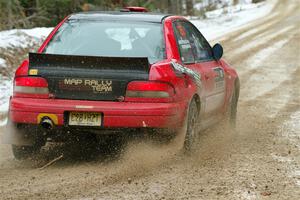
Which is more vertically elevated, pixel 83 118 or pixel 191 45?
pixel 191 45

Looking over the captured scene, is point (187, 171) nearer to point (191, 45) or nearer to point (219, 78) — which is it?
point (191, 45)

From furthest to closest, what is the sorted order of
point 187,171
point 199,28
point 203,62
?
point 199,28, point 203,62, point 187,171

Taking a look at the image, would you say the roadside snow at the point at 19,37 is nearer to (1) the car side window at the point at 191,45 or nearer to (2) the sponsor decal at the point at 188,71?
(1) the car side window at the point at 191,45

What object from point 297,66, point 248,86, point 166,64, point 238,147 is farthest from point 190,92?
point 297,66

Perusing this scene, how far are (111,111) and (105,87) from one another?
0.80 feet

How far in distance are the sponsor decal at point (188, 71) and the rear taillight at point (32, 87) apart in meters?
1.28

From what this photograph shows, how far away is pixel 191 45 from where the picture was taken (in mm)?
7750

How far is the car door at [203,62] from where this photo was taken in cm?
744

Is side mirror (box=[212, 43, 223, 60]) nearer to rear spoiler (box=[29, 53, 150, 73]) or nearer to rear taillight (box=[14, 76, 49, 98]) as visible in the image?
rear spoiler (box=[29, 53, 150, 73])

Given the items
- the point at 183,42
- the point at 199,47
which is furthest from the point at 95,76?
the point at 199,47

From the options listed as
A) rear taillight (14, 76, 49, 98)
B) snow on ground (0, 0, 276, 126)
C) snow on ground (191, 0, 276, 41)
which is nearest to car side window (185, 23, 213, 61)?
rear taillight (14, 76, 49, 98)

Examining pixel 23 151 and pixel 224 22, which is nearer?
pixel 23 151

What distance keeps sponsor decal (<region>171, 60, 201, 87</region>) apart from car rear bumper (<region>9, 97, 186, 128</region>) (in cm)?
49

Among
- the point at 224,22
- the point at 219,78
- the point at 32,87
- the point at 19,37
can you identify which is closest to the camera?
the point at 32,87
